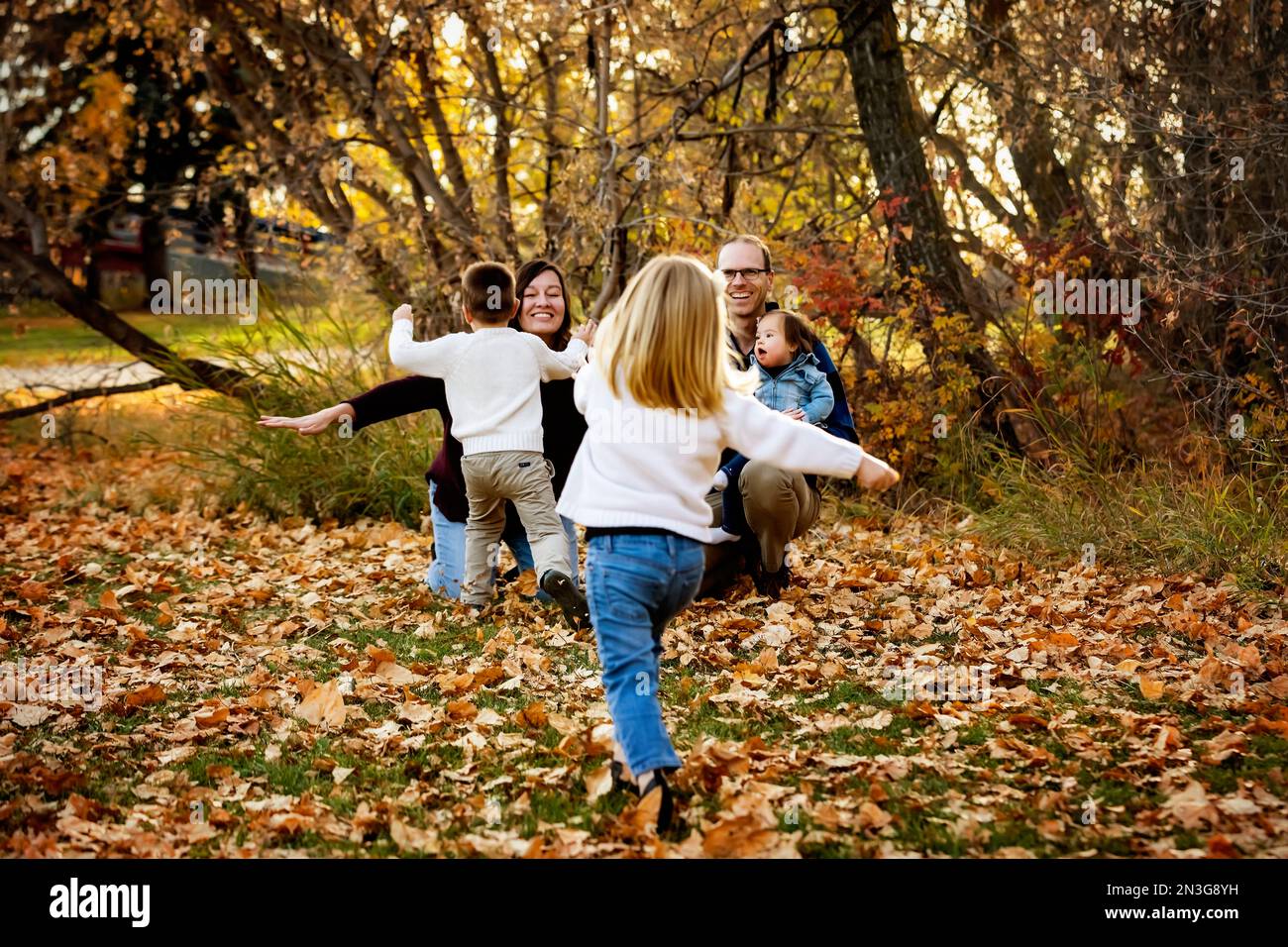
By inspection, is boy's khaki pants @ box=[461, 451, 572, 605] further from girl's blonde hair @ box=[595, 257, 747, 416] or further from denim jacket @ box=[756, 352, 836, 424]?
girl's blonde hair @ box=[595, 257, 747, 416]

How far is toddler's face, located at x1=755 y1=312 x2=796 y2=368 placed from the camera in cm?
599

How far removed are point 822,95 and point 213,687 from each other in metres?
9.21

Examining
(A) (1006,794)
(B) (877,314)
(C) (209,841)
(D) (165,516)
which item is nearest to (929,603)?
(A) (1006,794)

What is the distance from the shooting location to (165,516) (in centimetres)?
920

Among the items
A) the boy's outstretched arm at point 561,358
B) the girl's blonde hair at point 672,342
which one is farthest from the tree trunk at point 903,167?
the girl's blonde hair at point 672,342

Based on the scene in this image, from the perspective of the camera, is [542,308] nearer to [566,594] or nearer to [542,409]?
[542,409]

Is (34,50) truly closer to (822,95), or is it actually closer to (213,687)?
(822,95)

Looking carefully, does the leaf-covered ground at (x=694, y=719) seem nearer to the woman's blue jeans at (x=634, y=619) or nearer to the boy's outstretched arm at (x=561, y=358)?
the woman's blue jeans at (x=634, y=619)

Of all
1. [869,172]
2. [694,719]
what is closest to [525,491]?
[694,719]

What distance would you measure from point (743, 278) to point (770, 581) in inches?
60.1

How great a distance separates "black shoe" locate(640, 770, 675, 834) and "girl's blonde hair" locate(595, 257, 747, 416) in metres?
1.04

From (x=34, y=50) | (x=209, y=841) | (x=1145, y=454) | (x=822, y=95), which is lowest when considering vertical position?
(x=209, y=841)

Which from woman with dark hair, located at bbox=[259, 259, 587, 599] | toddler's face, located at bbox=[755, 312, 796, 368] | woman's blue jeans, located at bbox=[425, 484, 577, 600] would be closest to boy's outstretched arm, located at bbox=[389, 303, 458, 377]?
woman with dark hair, located at bbox=[259, 259, 587, 599]

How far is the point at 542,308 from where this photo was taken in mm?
6246
